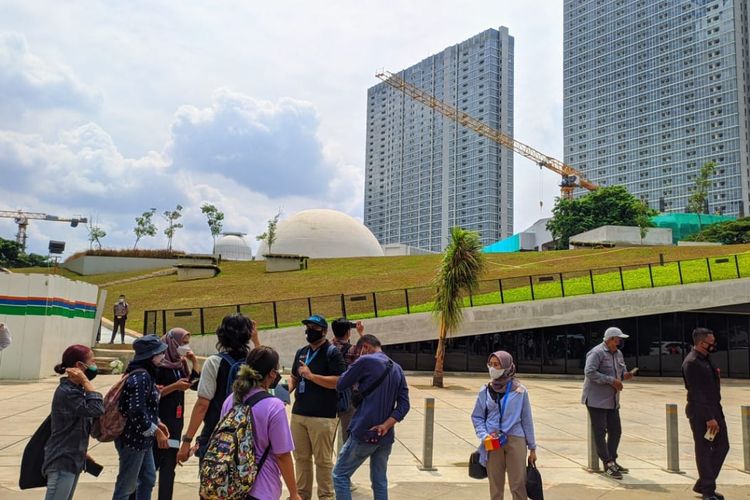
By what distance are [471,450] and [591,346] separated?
54.3ft

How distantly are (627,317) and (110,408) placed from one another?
2282cm

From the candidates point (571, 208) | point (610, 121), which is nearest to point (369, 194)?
point (610, 121)

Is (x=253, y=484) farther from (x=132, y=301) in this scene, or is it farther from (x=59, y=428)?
(x=132, y=301)

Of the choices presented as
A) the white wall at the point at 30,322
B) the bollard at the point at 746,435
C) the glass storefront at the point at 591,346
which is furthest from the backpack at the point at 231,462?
the glass storefront at the point at 591,346

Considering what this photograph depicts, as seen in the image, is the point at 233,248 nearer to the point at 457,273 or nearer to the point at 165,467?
the point at 457,273

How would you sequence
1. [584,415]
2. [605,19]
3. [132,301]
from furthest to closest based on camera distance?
[605,19]
[132,301]
[584,415]

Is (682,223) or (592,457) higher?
(682,223)

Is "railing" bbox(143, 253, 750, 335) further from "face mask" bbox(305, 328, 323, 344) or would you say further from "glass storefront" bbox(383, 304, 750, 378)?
"face mask" bbox(305, 328, 323, 344)

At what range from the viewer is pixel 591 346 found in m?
23.6

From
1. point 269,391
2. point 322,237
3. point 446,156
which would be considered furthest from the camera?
point 446,156

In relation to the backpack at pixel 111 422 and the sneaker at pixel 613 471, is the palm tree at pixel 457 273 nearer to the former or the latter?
the sneaker at pixel 613 471

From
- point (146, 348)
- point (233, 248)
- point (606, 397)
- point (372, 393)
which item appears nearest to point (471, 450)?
point (606, 397)

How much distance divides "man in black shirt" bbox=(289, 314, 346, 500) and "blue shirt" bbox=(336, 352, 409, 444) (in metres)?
0.29

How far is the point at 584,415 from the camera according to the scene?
12.6 m
